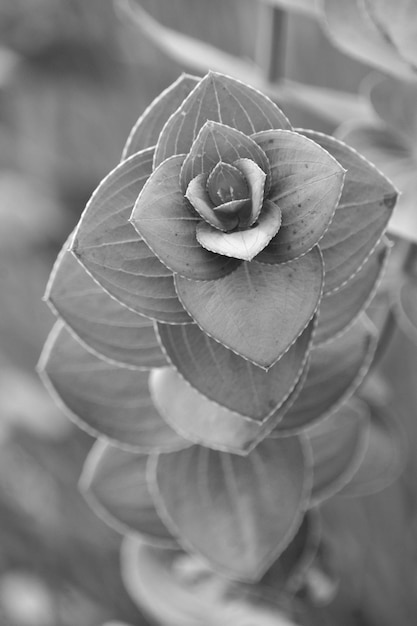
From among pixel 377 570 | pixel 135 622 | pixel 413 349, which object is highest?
pixel 413 349

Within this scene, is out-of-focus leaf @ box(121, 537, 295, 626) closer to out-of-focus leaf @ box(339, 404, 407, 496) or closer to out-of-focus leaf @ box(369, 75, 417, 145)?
out-of-focus leaf @ box(339, 404, 407, 496)

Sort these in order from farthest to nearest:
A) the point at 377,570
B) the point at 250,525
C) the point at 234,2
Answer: the point at 234,2
the point at 377,570
the point at 250,525

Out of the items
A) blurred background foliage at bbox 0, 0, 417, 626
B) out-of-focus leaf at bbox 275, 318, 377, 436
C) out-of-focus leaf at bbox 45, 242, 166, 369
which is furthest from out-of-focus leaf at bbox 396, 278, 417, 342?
blurred background foliage at bbox 0, 0, 417, 626

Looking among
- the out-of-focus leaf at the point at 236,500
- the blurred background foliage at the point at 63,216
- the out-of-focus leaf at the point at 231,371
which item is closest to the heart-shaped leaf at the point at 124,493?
the out-of-focus leaf at the point at 236,500

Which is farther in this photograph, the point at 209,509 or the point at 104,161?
the point at 104,161

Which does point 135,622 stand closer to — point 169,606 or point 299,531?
point 169,606

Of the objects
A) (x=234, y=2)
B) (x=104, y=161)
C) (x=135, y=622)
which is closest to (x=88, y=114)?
(x=104, y=161)
